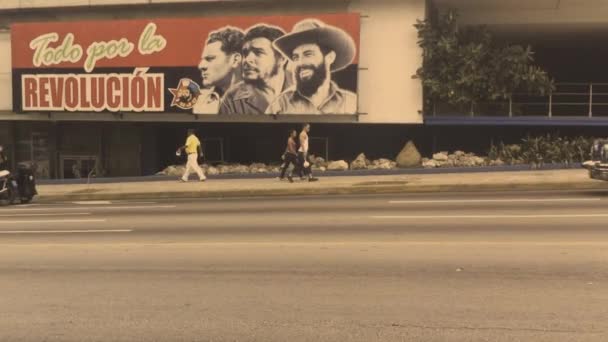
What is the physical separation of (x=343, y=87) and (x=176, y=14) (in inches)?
262

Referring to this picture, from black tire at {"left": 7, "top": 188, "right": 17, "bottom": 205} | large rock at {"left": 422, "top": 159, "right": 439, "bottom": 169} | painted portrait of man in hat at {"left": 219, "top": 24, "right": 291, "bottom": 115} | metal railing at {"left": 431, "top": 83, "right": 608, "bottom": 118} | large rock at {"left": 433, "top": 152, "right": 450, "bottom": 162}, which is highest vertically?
painted portrait of man in hat at {"left": 219, "top": 24, "right": 291, "bottom": 115}

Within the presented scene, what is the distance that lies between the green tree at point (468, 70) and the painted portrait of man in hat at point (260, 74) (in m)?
Result: 4.60

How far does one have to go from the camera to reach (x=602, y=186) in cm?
1706

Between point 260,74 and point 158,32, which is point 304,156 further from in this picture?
point 158,32

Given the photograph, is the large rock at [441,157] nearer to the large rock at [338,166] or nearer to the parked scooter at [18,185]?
the large rock at [338,166]

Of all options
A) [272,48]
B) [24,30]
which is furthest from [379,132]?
[24,30]

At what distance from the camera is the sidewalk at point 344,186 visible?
1747 cm

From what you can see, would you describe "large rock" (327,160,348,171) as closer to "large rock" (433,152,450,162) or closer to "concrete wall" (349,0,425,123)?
"concrete wall" (349,0,425,123)

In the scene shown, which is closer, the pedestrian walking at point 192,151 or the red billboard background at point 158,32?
the pedestrian walking at point 192,151

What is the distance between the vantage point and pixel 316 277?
7461mm

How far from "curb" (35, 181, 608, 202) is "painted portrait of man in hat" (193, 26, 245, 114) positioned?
15.8 feet

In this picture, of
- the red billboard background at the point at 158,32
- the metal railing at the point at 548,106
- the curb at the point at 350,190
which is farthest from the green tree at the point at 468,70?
the curb at the point at 350,190

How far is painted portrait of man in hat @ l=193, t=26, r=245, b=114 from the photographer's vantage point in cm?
2289

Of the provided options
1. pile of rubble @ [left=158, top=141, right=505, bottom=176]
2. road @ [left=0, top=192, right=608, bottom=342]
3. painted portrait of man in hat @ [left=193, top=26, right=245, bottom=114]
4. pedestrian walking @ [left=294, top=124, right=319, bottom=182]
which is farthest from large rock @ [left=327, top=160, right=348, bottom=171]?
road @ [left=0, top=192, right=608, bottom=342]
